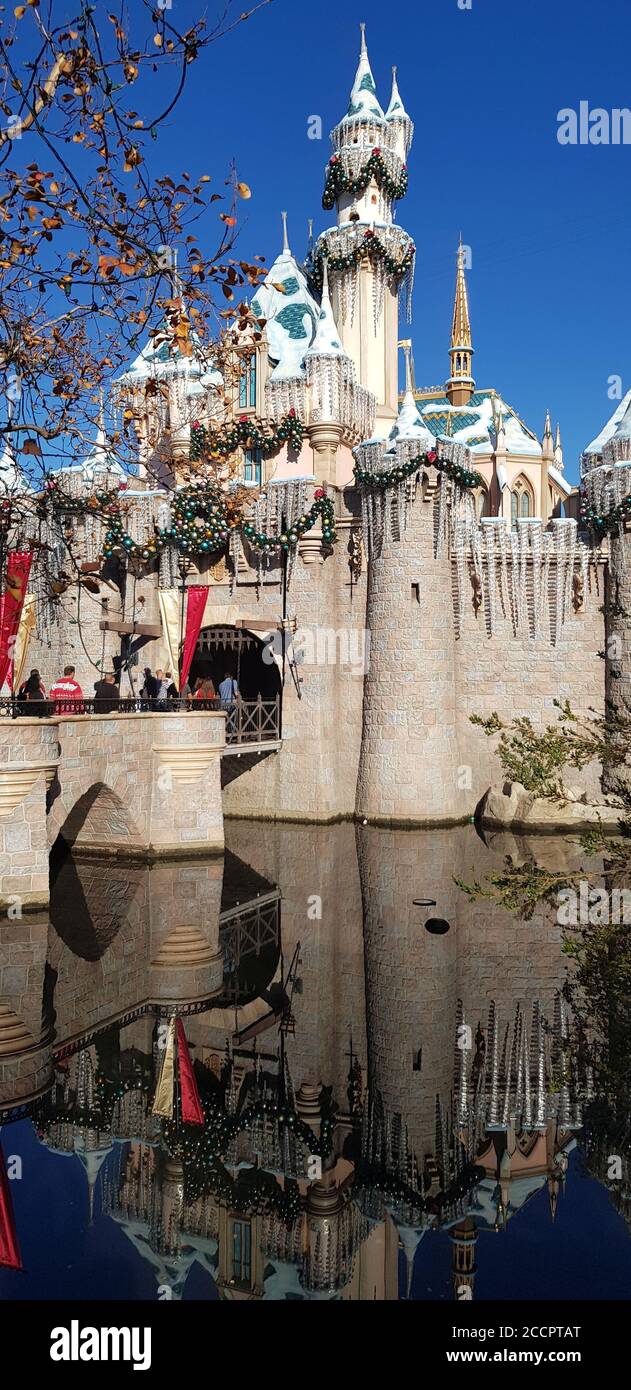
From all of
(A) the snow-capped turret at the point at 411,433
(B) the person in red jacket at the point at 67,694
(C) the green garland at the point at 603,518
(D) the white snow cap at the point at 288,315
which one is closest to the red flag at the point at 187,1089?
(B) the person in red jacket at the point at 67,694

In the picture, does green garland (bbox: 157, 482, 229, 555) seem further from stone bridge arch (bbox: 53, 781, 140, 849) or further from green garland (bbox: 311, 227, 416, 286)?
green garland (bbox: 311, 227, 416, 286)

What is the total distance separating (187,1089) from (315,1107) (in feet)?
3.62

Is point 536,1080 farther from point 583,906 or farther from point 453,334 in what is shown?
point 453,334

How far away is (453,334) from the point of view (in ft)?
132

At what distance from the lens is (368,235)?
950 inches

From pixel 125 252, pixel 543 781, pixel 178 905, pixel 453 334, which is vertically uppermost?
pixel 453 334

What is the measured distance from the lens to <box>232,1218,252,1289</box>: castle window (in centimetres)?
528

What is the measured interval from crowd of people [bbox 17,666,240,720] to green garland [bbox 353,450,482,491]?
18.3ft

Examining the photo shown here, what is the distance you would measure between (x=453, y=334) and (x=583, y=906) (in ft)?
109

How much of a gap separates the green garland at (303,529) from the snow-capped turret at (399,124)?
1211cm

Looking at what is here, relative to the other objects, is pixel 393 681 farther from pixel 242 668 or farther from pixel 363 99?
pixel 363 99

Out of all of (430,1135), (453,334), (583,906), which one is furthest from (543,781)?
(453,334)

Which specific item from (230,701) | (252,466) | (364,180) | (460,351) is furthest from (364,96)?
(230,701)

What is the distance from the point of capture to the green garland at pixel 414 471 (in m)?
19.4
